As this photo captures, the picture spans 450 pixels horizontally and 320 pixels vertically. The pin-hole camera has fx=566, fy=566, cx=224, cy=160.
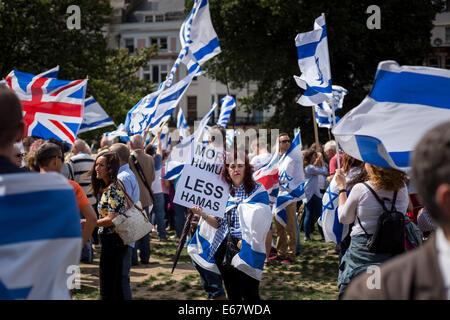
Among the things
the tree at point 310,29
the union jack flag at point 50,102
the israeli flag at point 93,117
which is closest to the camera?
the union jack flag at point 50,102

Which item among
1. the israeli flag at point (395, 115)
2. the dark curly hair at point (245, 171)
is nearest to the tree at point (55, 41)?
the dark curly hair at point (245, 171)

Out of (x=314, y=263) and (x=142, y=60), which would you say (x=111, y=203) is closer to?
(x=314, y=263)

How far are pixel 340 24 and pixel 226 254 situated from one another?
21.2 m

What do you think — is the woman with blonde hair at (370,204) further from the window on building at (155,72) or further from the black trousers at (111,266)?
the window on building at (155,72)

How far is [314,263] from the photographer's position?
9.05 m

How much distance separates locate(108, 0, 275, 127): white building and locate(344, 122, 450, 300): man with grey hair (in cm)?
5041

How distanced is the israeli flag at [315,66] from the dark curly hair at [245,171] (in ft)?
5.65

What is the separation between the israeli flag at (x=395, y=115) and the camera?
3.98m

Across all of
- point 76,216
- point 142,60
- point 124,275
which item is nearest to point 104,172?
point 124,275

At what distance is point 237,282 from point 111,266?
1.19 metres

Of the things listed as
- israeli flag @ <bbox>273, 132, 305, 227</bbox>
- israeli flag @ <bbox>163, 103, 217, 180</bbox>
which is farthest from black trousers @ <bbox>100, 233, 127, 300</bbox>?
israeli flag @ <bbox>273, 132, 305, 227</bbox>

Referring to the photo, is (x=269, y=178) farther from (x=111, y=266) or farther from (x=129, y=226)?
(x=111, y=266)

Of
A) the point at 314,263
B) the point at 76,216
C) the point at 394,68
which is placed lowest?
the point at 314,263

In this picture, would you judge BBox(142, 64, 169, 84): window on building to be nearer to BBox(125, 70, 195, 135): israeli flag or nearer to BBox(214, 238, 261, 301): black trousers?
BBox(125, 70, 195, 135): israeli flag
